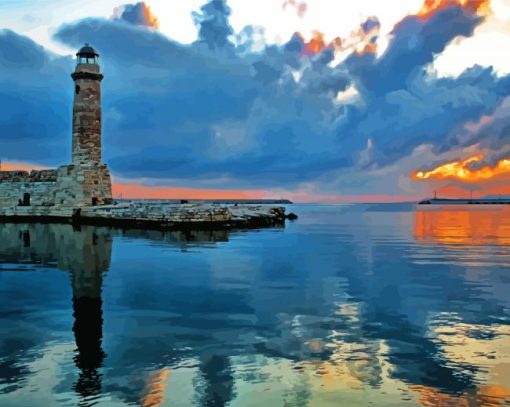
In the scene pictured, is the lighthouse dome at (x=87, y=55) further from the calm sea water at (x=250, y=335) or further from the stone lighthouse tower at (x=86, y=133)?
the calm sea water at (x=250, y=335)

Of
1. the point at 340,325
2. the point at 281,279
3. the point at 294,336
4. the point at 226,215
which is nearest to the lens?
the point at 294,336

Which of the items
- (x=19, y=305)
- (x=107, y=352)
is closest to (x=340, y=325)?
(x=107, y=352)

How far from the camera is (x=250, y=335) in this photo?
8.68m

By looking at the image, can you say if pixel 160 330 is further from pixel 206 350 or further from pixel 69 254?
pixel 69 254

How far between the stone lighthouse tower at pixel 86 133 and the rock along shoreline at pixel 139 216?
4.49 feet

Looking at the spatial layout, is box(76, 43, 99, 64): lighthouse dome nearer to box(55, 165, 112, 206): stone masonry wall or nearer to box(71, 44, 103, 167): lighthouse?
box(71, 44, 103, 167): lighthouse

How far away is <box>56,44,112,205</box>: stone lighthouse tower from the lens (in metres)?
38.7

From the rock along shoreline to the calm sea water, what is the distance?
55.0ft

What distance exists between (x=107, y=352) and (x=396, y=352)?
408cm

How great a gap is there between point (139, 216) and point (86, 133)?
7662mm

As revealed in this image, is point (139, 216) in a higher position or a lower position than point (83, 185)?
lower

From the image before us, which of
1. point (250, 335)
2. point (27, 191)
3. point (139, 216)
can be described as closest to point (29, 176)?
point (27, 191)

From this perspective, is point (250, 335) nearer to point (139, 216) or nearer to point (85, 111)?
point (139, 216)

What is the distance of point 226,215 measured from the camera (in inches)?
1483
